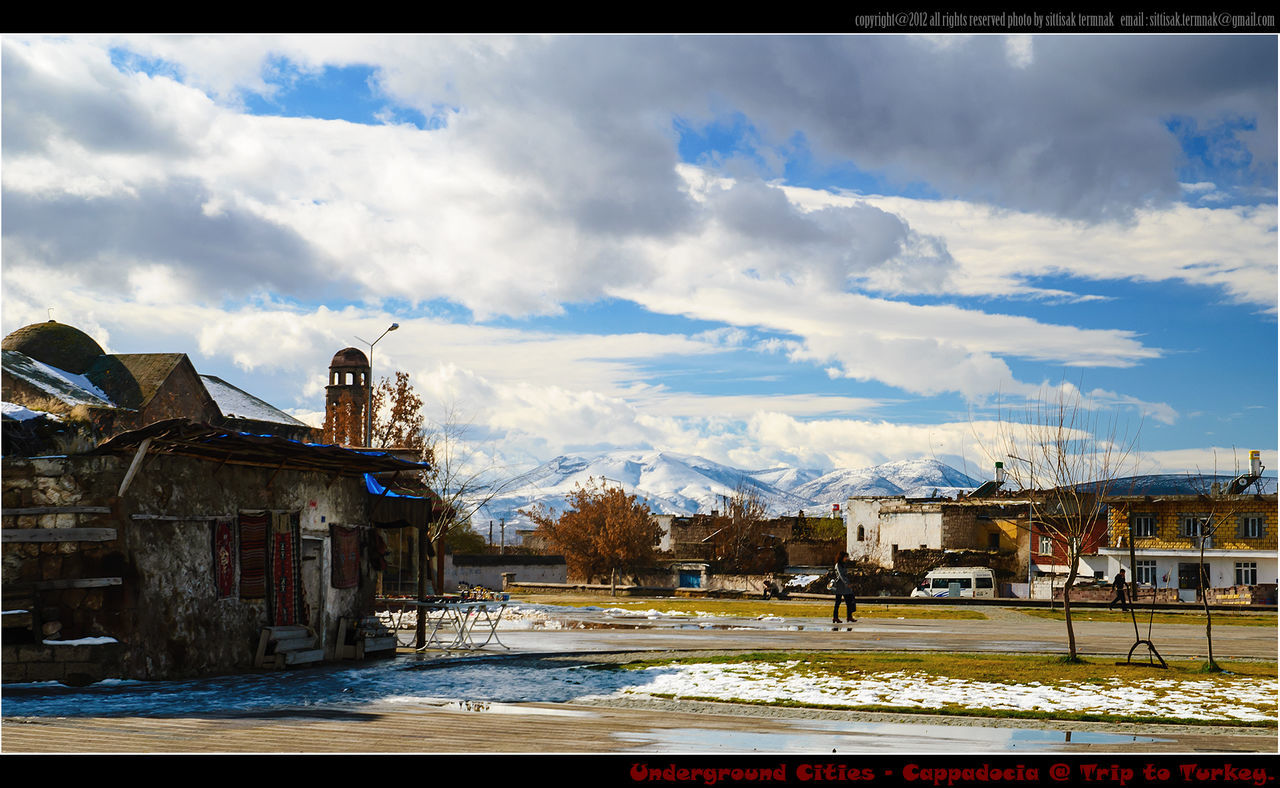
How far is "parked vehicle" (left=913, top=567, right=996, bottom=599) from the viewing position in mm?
49469

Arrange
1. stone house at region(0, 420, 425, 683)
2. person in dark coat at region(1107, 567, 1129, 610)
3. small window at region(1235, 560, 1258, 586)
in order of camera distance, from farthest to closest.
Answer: small window at region(1235, 560, 1258, 586) < person in dark coat at region(1107, 567, 1129, 610) < stone house at region(0, 420, 425, 683)

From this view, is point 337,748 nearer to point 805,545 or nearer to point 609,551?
point 609,551

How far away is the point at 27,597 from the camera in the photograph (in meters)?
14.7

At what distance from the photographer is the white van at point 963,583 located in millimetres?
49469

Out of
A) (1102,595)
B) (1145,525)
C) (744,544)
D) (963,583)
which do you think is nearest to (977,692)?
(1102,595)

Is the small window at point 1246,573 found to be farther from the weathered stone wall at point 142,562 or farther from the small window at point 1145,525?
the weathered stone wall at point 142,562

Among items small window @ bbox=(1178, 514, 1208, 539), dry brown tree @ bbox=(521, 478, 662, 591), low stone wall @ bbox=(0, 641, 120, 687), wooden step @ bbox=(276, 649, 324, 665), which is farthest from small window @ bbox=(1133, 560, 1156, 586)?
low stone wall @ bbox=(0, 641, 120, 687)

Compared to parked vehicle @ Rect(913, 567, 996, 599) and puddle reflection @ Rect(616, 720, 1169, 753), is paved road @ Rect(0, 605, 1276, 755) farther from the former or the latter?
parked vehicle @ Rect(913, 567, 996, 599)

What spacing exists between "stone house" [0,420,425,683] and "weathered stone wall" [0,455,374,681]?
1 centimetres

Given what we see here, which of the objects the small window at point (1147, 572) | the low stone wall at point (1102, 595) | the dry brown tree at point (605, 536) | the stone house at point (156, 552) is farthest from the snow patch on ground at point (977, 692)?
the dry brown tree at point (605, 536)

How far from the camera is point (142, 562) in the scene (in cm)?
1537

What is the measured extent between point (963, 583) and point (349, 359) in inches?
1347

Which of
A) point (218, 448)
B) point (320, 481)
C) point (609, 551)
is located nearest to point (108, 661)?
point (218, 448)
